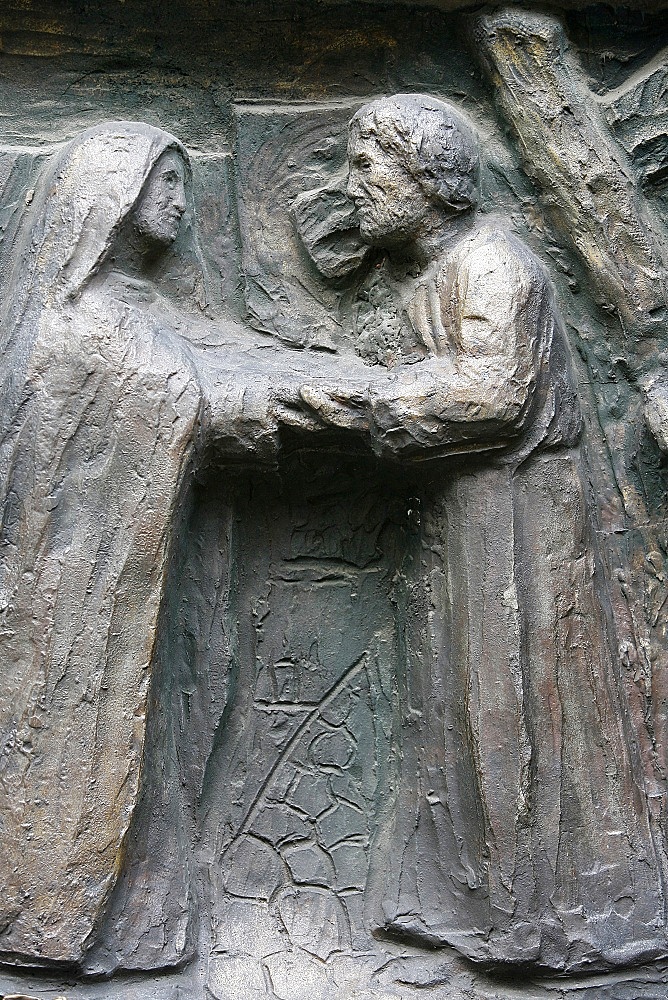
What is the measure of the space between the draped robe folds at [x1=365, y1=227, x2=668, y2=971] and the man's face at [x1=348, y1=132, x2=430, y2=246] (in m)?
0.15

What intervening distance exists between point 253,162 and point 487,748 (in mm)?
1718

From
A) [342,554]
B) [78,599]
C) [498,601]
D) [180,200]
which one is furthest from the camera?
[342,554]

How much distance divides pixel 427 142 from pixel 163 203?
0.71 meters

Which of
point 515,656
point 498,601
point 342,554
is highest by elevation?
point 342,554

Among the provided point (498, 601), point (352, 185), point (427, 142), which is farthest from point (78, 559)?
point (427, 142)

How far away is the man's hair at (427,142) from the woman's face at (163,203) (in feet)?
1.61

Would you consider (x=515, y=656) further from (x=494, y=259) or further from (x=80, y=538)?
(x=80, y=538)

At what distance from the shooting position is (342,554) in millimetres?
3148

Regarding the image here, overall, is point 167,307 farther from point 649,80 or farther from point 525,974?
point 525,974

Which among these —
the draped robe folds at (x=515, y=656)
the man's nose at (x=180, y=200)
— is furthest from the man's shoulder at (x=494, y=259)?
the man's nose at (x=180, y=200)

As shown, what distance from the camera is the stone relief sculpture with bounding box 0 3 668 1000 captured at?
270 centimetres

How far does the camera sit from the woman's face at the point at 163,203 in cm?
283

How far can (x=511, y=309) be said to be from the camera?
9.11ft

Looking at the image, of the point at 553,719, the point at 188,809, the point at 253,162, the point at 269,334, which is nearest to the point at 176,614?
the point at 188,809
